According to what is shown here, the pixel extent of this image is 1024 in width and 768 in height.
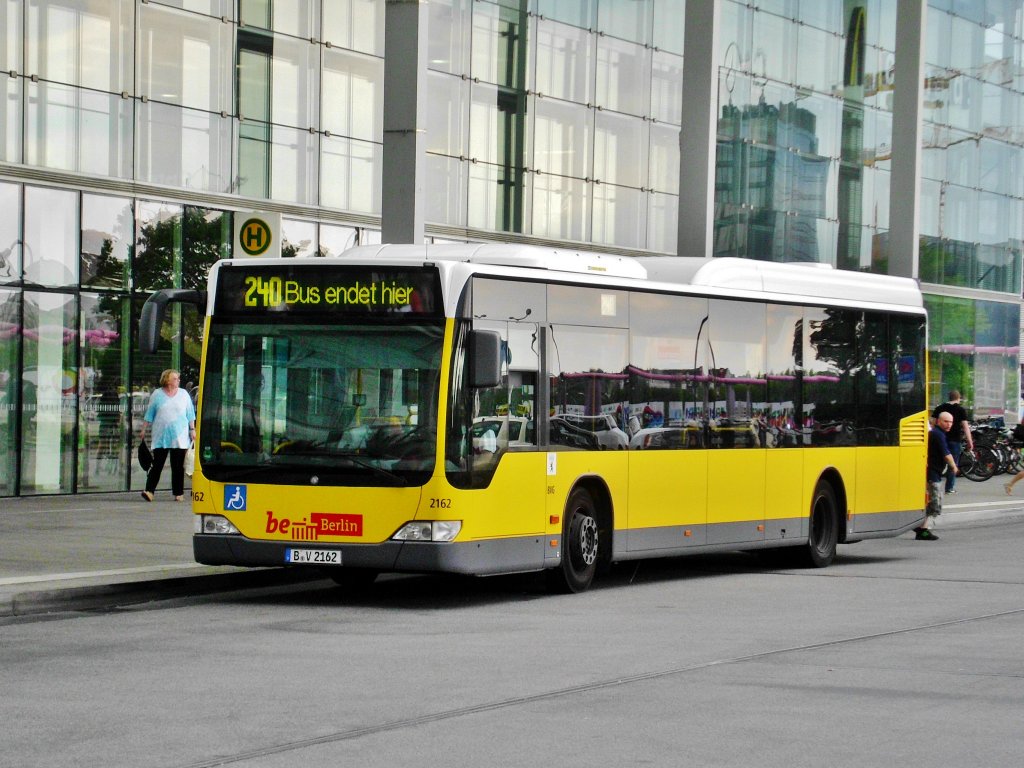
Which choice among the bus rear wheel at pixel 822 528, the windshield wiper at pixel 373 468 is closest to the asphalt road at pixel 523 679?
the windshield wiper at pixel 373 468

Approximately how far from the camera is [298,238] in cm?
2739

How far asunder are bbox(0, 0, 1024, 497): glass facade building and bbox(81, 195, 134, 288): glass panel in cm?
3

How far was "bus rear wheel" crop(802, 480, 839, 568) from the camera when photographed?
17.8 metres

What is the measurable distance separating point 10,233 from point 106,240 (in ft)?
5.43

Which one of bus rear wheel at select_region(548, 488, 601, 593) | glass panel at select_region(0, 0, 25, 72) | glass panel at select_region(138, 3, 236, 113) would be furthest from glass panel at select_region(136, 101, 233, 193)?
bus rear wheel at select_region(548, 488, 601, 593)

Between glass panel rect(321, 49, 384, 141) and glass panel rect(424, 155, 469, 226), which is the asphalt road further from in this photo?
glass panel rect(424, 155, 469, 226)

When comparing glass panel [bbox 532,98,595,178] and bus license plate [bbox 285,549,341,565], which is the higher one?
glass panel [bbox 532,98,595,178]

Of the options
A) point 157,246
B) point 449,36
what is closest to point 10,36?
point 157,246

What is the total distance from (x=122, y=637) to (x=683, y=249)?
1673 cm

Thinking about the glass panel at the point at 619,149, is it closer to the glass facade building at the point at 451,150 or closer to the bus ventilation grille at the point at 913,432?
the glass facade building at the point at 451,150

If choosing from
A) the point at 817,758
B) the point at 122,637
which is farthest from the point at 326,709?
the point at 122,637

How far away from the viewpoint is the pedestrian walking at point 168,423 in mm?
22672

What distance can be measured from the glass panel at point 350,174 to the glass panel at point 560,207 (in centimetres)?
431

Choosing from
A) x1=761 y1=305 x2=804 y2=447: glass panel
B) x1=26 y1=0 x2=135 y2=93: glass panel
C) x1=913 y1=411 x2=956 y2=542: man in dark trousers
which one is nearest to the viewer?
x1=761 y1=305 x2=804 y2=447: glass panel
